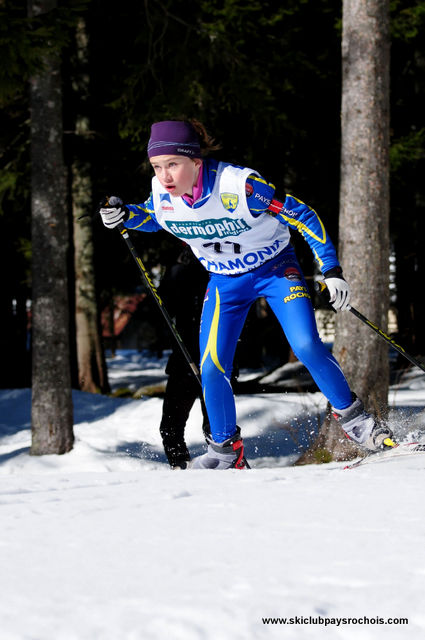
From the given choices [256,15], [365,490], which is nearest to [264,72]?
[256,15]

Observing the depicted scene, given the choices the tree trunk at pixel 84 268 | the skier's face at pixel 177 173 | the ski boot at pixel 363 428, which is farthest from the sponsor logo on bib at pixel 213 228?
the tree trunk at pixel 84 268

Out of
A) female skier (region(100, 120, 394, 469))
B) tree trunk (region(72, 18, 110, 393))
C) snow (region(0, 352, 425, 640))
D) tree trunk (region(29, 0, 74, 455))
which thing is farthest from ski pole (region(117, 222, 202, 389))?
tree trunk (region(72, 18, 110, 393))

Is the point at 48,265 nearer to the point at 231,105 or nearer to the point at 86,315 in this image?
the point at 231,105

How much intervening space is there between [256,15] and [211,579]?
12.5 metres

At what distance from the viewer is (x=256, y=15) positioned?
43.9 feet

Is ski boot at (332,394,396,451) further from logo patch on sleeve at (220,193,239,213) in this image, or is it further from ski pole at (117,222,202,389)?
logo patch on sleeve at (220,193,239,213)

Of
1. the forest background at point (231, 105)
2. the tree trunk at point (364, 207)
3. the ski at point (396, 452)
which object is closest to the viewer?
the ski at point (396, 452)

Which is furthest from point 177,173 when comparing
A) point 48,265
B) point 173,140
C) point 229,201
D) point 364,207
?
point 48,265

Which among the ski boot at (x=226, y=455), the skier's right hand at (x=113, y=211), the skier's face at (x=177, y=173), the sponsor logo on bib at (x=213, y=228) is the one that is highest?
the skier's face at (x=177, y=173)

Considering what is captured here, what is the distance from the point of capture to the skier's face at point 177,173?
4945 mm

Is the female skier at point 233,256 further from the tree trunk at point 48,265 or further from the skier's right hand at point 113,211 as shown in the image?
the tree trunk at point 48,265

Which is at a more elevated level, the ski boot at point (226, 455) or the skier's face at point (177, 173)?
the skier's face at point (177, 173)

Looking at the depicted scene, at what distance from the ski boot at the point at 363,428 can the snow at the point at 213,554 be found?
1.18 feet

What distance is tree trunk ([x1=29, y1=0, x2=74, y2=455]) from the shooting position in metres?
8.49
